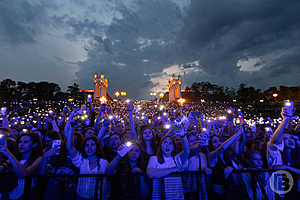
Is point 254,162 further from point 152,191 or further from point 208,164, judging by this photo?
point 152,191

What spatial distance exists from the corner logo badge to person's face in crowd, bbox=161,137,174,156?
2.01m

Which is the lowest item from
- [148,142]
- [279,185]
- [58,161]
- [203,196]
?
[203,196]

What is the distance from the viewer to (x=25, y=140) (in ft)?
9.93

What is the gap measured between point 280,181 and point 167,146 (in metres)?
2.32

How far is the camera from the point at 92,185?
265 cm

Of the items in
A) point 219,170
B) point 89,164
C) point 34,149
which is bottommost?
point 219,170

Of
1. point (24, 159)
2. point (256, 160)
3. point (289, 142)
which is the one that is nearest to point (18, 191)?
point (24, 159)

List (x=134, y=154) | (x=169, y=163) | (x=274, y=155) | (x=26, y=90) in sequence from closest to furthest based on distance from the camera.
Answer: (x=169, y=163) < (x=134, y=154) < (x=274, y=155) < (x=26, y=90)

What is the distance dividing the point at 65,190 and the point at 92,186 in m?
0.65

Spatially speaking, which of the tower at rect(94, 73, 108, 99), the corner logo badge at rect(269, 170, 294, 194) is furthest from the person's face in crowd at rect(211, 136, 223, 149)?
the tower at rect(94, 73, 108, 99)

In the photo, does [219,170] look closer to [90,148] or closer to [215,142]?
[215,142]

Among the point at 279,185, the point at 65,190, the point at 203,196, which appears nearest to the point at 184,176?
the point at 203,196

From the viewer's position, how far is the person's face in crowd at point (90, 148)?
305 cm

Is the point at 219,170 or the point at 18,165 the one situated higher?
the point at 18,165
